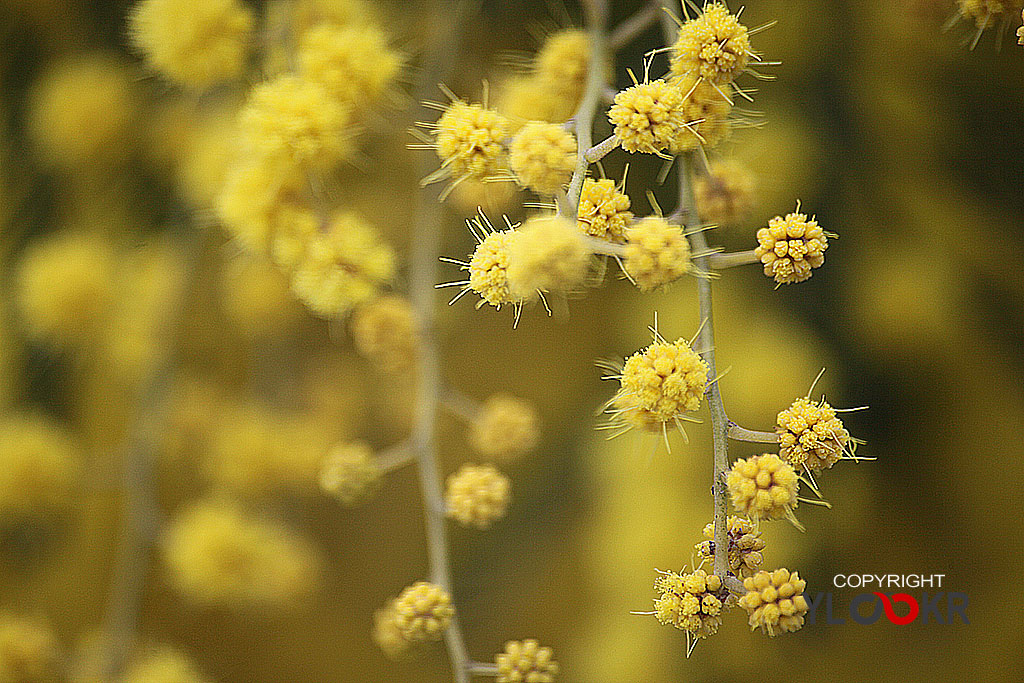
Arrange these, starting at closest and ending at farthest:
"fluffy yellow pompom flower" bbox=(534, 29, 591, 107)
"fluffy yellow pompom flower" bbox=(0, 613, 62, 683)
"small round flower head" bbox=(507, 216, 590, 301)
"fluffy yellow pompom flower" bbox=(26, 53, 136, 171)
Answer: "small round flower head" bbox=(507, 216, 590, 301) → "fluffy yellow pompom flower" bbox=(534, 29, 591, 107) → "fluffy yellow pompom flower" bbox=(0, 613, 62, 683) → "fluffy yellow pompom flower" bbox=(26, 53, 136, 171)

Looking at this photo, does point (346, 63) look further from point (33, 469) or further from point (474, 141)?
point (33, 469)

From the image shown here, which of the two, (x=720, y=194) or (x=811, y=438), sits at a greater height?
(x=720, y=194)

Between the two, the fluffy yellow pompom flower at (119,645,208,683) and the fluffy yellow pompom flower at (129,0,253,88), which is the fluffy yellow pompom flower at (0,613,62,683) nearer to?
the fluffy yellow pompom flower at (119,645,208,683)

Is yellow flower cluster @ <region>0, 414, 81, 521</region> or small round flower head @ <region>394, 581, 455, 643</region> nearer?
small round flower head @ <region>394, 581, 455, 643</region>

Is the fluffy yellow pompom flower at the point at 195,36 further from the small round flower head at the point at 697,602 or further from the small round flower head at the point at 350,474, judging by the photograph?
the small round flower head at the point at 697,602

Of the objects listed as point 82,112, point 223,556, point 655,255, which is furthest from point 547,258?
point 82,112

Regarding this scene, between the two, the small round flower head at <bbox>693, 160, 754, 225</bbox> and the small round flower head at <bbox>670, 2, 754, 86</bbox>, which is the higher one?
the small round flower head at <bbox>670, 2, 754, 86</bbox>

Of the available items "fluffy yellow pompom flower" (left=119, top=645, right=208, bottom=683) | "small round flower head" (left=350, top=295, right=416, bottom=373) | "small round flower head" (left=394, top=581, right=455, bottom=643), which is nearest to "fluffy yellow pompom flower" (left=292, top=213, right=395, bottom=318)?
"small round flower head" (left=350, top=295, right=416, bottom=373)
